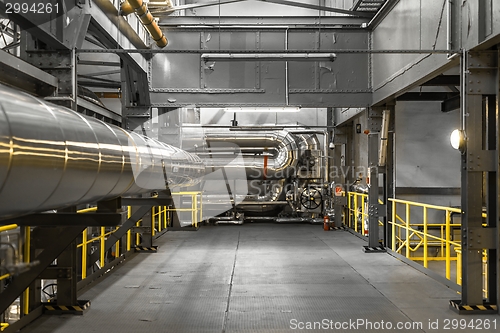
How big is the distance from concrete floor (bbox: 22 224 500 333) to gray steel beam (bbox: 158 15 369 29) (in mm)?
5230

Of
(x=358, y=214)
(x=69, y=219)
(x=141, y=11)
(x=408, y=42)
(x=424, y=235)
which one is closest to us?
(x=69, y=219)

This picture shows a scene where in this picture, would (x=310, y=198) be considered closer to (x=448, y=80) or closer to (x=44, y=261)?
(x=448, y=80)

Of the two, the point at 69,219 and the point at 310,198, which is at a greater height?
the point at 69,219

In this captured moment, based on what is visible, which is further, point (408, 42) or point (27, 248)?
point (408, 42)

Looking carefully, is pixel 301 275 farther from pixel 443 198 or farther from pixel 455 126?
pixel 455 126

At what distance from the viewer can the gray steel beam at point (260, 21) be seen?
9.93 meters

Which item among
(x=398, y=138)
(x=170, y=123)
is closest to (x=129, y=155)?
(x=170, y=123)

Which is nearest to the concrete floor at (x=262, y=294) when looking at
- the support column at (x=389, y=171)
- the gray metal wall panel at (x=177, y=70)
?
the support column at (x=389, y=171)

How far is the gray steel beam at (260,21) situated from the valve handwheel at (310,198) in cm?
682

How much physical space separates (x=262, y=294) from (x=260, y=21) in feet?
20.7

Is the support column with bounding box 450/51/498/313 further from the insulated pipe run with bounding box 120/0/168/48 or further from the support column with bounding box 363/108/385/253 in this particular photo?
the insulated pipe run with bounding box 120/0/168/48

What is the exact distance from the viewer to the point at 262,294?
21.7ft

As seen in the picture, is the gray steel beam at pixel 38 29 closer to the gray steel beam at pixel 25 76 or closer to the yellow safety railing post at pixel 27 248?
the gray steel beam at pixel 25 76

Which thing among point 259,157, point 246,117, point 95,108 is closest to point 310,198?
point 259,157
